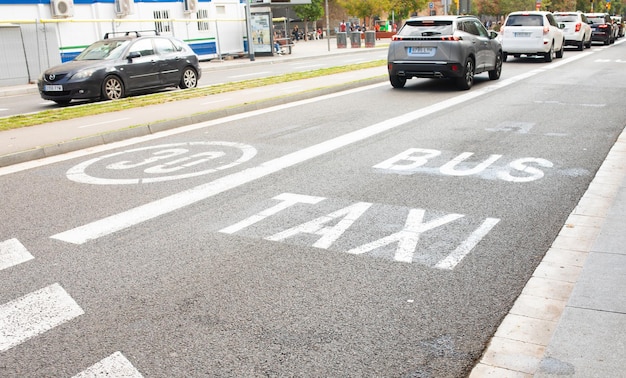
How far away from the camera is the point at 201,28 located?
33312 mm

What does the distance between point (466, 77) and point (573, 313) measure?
12.5m

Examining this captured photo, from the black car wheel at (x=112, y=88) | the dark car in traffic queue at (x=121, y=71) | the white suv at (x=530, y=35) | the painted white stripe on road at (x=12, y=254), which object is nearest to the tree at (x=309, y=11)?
the white suv at (x=530, y=35)

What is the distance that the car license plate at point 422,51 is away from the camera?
597 inches

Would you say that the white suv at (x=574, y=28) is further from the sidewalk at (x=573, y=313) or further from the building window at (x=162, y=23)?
the sidewalk at (x=573, y=313)

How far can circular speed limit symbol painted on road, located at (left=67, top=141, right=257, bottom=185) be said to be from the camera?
25.4ft

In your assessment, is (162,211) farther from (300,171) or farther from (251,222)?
(300,171)

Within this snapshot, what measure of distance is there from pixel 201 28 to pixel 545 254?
3054 cm

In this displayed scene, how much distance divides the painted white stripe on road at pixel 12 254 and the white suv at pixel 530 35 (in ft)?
67.1

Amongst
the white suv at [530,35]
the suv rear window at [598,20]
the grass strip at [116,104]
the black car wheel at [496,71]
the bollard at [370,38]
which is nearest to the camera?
the grass strip at [116,104]

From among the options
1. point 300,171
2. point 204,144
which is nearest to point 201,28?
point 204,144

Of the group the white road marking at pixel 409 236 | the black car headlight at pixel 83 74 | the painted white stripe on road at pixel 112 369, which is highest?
the black car headlight at pixel 83 74

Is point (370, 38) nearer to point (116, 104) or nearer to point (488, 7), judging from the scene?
point (116, 104)

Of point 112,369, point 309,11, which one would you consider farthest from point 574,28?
point 309,11

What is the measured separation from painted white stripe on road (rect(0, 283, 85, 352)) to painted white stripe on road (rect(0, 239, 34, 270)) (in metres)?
0.70
